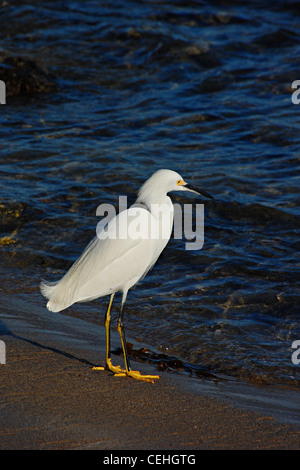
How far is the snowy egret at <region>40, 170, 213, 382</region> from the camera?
4.27 metres

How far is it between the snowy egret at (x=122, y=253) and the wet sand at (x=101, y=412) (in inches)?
11.6

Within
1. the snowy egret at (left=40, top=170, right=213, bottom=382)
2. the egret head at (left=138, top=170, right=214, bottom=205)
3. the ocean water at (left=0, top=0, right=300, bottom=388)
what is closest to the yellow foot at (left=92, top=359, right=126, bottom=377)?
the snowy egret at (left=40, top=170, right=213, bottom=382)

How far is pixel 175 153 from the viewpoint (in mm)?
8234

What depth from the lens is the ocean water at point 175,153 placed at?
17.0ft

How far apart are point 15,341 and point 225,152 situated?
4.65 metres

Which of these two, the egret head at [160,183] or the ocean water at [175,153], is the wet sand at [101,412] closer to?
the ocean water at [175,153]

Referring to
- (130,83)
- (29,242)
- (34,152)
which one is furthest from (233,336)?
(130,83)

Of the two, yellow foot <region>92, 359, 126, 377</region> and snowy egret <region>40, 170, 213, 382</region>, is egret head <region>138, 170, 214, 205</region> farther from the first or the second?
yellow foot <region>92, 359, 126, 377</region>

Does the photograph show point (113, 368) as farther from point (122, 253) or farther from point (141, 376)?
point (122, 253)

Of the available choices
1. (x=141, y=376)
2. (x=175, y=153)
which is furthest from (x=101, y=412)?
(x=175, y=153)

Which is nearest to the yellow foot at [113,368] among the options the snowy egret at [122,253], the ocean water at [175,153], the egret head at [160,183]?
the snowy egret at [122,253]

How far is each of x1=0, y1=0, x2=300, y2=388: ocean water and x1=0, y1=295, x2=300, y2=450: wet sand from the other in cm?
69

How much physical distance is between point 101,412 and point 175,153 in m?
5.19

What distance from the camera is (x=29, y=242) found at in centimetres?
Result: 638
